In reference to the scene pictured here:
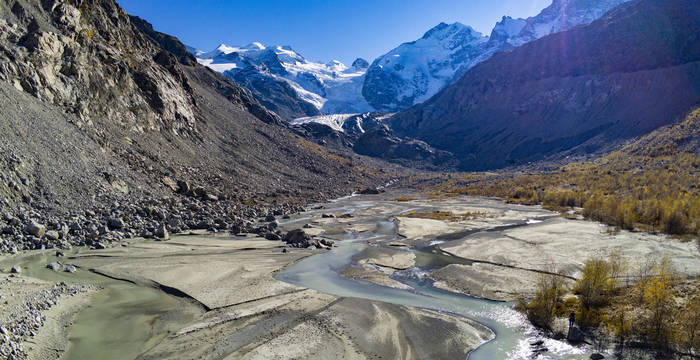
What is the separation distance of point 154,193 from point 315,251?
20249 millimetres

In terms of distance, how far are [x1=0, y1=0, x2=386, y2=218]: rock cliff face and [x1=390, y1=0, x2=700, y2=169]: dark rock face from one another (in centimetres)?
10547

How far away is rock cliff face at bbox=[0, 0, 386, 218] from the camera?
2825 cm

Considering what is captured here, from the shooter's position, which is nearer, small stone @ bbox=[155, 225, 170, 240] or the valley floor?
the valley floor

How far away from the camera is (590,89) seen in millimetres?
147500

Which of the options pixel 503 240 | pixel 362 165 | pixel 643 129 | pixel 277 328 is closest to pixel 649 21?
pixel 643 129

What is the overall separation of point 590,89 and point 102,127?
6799 inches

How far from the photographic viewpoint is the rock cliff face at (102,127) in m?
28.2

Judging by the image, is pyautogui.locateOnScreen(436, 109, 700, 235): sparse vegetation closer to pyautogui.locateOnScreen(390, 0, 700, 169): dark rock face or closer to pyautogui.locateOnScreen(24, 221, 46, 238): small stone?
pyautogui.locateOnScreen(390, 0, 700, 169): dark rock face

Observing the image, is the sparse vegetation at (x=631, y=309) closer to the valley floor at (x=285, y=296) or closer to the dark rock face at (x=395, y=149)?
the valley floor at (x=285, y=296)

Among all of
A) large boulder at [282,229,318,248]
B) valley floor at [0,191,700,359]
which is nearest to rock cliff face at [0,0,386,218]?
valley floor at [0,191,700,359]

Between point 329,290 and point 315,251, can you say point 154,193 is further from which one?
point 329,290

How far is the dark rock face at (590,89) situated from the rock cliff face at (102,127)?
4153 inches

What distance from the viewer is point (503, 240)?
107ft

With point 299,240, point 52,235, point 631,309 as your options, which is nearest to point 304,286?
point 299,240
